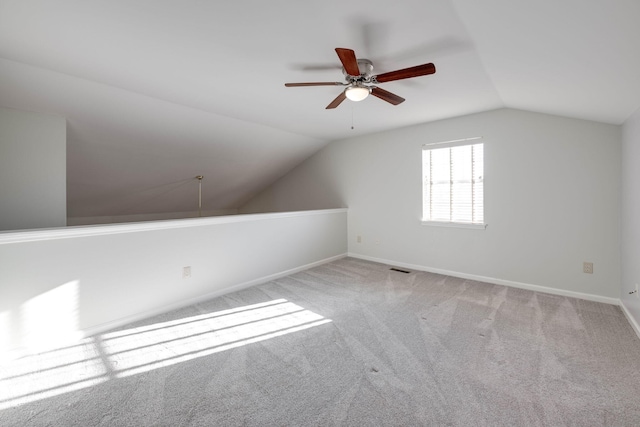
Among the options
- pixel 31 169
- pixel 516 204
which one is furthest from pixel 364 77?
pixel 31 169

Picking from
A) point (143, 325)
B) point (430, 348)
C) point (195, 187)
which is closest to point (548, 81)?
point (430, 348)

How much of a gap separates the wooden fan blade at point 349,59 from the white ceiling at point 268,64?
9.0 inches

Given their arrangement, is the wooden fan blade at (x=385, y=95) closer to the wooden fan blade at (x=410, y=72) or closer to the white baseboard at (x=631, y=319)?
the wooden fan blade at (x=410, y=72)

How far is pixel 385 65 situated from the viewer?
2.35 meters

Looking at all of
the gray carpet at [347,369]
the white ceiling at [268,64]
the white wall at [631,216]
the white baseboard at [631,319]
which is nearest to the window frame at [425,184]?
the white ceiling at [268,64]

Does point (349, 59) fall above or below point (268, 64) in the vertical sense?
below

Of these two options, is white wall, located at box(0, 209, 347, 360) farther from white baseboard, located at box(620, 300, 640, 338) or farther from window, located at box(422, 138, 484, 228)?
white baseboard, located at box(620, 300, 640, 338)

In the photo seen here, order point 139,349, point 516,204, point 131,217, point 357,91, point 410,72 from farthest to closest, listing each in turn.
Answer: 1. point 131,217
2. point 516,204
3. point 357,91
4. point 139,349
5. point 410,72

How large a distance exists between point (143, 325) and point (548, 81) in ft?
13.6

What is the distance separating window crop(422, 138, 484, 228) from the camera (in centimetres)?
381

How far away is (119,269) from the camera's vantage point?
2506 millimetres

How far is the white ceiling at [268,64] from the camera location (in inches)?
63.9

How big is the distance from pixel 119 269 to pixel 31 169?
1.56 metres

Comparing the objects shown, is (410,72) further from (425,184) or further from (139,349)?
Answer: (139,349)
